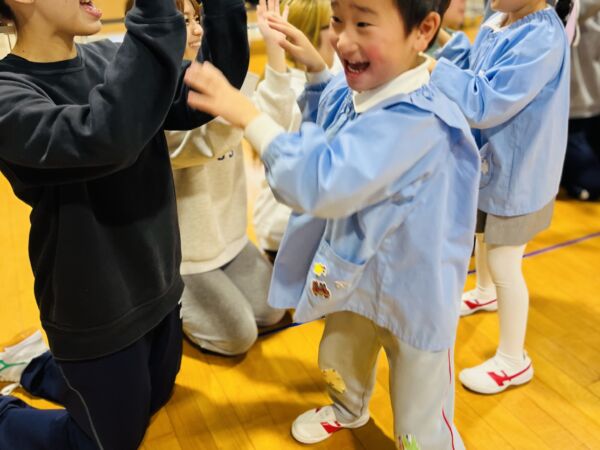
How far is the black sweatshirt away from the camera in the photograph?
79cm

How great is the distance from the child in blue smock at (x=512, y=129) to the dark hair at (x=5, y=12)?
75 centimetres

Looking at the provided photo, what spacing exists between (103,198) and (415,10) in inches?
23.4

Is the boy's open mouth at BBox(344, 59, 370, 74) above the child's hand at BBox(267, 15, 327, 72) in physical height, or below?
above

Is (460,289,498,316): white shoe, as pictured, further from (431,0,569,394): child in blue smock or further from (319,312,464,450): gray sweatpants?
(319,312,464,450): gray sweatpants

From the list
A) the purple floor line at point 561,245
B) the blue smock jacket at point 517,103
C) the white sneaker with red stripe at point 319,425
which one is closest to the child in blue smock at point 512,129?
the blue smock jacket at point 517,103

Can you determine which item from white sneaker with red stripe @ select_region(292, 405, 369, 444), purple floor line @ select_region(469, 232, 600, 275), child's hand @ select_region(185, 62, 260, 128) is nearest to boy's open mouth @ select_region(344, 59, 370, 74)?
child's hand @ select_region(185, 62, 260, 128)

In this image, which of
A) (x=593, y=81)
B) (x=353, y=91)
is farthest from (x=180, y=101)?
(x=593, y=81)

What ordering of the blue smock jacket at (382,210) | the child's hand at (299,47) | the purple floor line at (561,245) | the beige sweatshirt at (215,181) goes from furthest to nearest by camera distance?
the purple floor line at (561,245) < the beige sweatshirt at (215,181) < the child's hand at (299,47) < the blue smock jacket at (382,210)

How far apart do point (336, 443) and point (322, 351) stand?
0.26 metres

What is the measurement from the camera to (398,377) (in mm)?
1020

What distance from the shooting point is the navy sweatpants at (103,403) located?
108cm

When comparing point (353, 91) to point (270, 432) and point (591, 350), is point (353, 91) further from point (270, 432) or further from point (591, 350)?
point (591, 350)

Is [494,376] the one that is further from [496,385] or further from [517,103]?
[517,103]

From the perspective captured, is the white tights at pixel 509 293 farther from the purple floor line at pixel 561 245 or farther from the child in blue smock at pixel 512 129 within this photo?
the purple floor line at pixel 561 245
